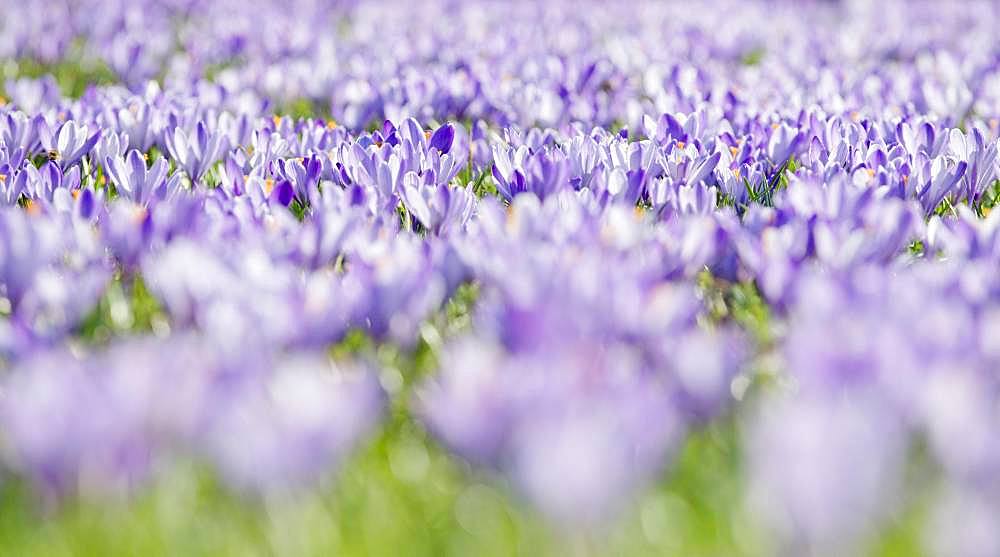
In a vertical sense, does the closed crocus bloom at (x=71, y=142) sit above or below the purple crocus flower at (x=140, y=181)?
below

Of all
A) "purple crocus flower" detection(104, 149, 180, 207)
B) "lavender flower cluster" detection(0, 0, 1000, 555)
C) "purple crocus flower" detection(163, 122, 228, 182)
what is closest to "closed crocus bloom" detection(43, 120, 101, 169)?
"lavender flower cluster" detection(0, 0, 1000, 555)

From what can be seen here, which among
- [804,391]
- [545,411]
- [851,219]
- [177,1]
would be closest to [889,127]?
[851,219]

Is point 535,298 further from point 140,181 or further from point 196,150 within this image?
point 196,150

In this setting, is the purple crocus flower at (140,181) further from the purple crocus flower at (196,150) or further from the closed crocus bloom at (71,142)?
the closed crocus bloom at (71,142)

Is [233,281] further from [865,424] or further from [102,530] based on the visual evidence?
[865,424]

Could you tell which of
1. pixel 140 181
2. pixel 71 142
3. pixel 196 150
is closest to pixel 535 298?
pixel 140 181

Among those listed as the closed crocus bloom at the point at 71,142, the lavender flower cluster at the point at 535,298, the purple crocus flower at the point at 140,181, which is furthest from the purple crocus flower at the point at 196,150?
the purple crocus flower at the point at 140,181

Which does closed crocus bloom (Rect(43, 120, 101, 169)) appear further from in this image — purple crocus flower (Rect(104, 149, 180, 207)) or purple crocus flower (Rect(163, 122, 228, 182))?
purple crocus flower (Rect(104, 149, 180, 207))

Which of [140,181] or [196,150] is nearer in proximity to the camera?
[140,181]

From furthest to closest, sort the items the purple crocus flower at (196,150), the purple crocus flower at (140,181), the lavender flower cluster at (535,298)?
the purple crocus flower at (196,150) < the purple crocus flower at (140,181) < the lavender flower cluster at (535,298)
